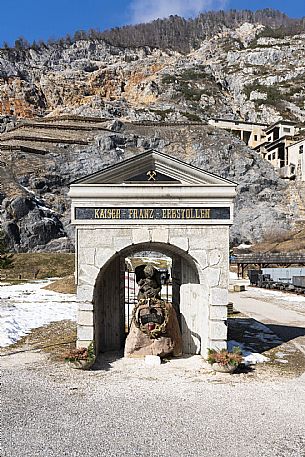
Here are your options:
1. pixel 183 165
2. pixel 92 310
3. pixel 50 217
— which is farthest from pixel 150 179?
pixel 50 217

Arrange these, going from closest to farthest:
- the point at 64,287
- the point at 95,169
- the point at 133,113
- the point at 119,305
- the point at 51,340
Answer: the point at 119,305, the point at 51,340, the point at 64,287, the point at 95,169, the point at 133,113

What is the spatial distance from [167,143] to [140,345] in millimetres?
75517

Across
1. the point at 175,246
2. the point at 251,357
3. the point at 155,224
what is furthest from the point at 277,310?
the point at 155,224

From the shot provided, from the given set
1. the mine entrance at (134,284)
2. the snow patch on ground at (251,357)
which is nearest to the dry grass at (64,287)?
the mine entrance at (134,284)

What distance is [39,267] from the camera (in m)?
43.2

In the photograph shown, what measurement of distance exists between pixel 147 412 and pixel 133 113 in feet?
351

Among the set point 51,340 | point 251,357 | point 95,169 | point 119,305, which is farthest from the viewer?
point 95,169

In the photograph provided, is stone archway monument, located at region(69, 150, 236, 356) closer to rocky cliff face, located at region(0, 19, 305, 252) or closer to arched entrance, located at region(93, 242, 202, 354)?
arched entrance, located at region(93, 242, 202, 354)

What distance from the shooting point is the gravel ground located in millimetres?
6820

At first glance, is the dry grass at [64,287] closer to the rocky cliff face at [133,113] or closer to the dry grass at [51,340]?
the dry grass at [51,340]

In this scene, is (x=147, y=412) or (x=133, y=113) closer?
(x=147, y=412)

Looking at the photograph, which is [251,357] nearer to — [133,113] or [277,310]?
[277,310]

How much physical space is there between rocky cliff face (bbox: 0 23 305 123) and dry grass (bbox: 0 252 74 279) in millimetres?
70551

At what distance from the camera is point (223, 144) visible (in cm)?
8338
